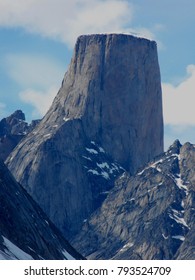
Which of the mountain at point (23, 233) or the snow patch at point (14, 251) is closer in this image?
the snow patch at point (14, 251)

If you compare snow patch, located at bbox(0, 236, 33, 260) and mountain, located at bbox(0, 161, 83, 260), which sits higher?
mountain, located at bbox(0, 161, 83, 260)

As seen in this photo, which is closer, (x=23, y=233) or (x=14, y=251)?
(x=14, y=251)

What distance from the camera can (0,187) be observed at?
19788cm

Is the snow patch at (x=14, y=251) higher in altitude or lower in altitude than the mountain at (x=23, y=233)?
lower

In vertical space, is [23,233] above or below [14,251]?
above

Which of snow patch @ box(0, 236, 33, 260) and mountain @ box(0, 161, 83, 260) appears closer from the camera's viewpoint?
snow patch @ box(0, 236, 33, 260)
